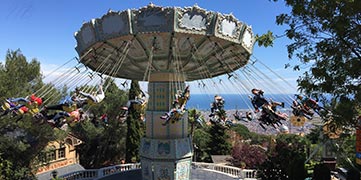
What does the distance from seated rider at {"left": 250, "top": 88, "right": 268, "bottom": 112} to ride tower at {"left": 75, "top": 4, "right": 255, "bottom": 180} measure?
2.01 meters

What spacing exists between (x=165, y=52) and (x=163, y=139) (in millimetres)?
3883

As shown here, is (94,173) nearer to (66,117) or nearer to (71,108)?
(66,117)

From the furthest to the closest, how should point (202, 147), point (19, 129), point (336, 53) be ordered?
1. point (202, 147)
2. point (19, 129)
3. point (336, 53)

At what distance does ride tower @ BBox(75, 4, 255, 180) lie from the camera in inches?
386

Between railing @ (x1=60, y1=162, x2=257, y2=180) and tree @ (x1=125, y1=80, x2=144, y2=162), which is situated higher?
tree @ (x1=125, y1=80, x2=144, y2=162)

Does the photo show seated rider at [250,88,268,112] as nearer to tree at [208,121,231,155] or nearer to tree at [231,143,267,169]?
tree at [231,143,267,169]

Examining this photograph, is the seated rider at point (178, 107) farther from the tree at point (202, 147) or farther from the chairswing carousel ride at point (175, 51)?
the tree at point (202, 147)

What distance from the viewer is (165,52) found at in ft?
38.1

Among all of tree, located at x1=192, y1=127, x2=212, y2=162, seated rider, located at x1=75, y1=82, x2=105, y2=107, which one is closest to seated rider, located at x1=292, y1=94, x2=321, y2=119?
seated rider, located at x1=75, y1=82, x2=105, y2=107

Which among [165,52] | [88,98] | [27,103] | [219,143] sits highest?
[165,52]

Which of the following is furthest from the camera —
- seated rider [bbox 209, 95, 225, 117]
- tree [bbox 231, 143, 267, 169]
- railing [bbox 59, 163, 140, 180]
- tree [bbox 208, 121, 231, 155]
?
tree [bbox 208, 121, 231, 155]

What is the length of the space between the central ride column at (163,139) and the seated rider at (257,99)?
462 centimetres

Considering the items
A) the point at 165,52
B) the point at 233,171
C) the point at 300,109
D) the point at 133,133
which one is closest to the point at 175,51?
the point at 165,52

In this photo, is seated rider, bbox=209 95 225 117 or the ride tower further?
seated rider, bbox=209 95 225 117
